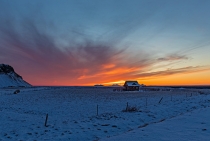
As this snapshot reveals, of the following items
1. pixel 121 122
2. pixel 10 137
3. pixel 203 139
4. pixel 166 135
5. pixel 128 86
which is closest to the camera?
pixel 203 139

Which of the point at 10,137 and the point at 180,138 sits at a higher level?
the point at 180,138

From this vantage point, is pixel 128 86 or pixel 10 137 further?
pixel 128 86

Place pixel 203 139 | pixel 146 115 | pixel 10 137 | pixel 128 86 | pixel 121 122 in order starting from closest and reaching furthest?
pixel 203 139 < pixel 10 137 < pixel 121 122 < pixel 146 115 < pixel 128 86

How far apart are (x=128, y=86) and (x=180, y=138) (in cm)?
9045

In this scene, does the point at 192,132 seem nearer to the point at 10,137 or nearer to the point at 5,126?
the point at 10,137

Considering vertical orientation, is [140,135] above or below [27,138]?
above

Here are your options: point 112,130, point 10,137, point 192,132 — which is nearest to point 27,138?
point 10,137

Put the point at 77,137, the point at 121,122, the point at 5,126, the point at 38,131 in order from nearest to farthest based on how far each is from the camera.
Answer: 1. the point at 77,137
2. the point at 38,131
3. the point at 121,122
4. the point at 5,126

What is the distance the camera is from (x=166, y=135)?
8.75 metres

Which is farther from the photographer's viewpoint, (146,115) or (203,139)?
(146,115)

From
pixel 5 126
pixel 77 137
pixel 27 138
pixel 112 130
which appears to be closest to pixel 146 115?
pixel 112 130

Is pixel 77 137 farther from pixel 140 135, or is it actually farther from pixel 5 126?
pixel 5 126

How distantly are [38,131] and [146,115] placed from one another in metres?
8.57

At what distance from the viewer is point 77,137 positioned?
10625mm
